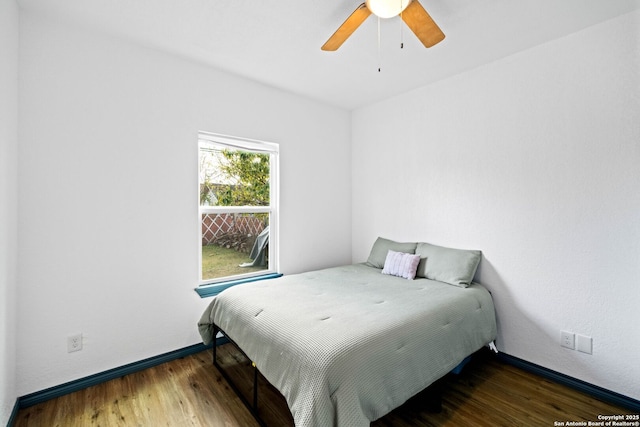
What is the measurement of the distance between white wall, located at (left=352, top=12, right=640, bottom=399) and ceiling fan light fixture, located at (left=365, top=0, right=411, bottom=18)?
129 cm

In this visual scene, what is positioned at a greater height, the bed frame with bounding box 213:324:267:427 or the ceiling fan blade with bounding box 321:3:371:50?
the ceiling fan blade with bounding box 321:3:371:50

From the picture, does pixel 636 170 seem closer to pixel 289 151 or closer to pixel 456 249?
pixel 456 249

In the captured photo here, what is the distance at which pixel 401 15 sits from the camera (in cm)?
156

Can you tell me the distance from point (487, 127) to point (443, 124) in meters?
0.40

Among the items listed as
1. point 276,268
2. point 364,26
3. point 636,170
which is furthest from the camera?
point 276,268

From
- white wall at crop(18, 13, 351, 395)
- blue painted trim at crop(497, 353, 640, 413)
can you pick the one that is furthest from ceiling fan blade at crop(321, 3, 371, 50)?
blue painted trim at crop(497, 353, 640, 413)

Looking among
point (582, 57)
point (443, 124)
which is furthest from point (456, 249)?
point (582, 57)

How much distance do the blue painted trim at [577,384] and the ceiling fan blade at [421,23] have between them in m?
2.38

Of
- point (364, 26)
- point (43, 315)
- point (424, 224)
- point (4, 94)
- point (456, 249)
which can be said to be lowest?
point (43, 315)

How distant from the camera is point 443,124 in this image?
272 centimetres

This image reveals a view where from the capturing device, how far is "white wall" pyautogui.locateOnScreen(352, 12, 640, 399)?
1815 mm

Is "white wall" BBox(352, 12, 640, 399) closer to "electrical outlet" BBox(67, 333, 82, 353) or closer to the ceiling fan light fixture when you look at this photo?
the ceiling fan light fixture

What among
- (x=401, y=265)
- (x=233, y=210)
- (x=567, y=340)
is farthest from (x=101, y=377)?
(x=567, y=340)

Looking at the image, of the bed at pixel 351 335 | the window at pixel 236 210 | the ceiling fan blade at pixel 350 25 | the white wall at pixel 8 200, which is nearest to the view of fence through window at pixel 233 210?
the window at pixel 236 210
